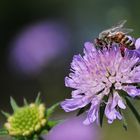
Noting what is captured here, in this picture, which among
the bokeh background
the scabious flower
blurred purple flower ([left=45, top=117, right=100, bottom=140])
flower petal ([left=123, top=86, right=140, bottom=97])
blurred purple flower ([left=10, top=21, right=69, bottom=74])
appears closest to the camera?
flower petal ([left=123, top=86, right=140, bottom=97])

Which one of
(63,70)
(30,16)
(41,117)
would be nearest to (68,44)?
(63,70)

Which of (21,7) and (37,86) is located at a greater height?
(21,7)

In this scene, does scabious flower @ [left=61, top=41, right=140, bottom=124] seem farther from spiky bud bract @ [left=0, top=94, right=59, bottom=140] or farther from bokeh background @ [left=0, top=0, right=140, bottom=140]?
bokeh background @ [left=0, top=0, right=140, bottom=140]

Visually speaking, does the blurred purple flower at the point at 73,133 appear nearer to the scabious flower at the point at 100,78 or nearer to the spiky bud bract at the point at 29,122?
the spiky bud bract at the point at 29,122

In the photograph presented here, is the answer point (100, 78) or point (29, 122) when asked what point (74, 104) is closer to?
point (100, 78)

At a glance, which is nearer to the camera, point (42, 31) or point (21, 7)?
point (42, 31)

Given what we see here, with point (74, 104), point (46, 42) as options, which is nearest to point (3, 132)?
point (74, 104)

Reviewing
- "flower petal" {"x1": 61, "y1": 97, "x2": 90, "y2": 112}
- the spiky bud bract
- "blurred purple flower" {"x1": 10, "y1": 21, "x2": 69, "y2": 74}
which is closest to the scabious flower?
"flower petal" {"x1": 61, "y1": 97, "x2": 90, "y2": 112}

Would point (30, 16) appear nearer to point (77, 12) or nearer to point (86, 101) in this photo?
point (77, 12)
